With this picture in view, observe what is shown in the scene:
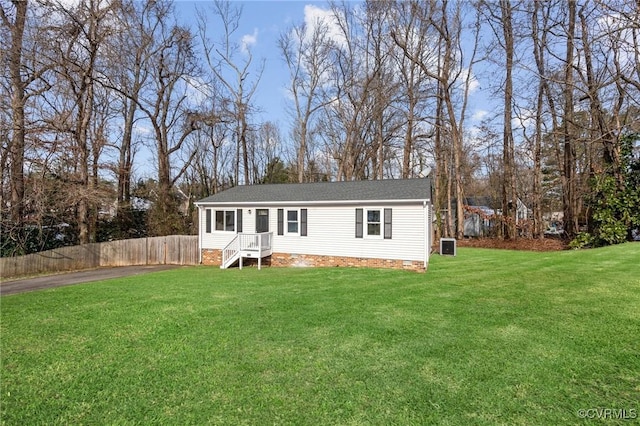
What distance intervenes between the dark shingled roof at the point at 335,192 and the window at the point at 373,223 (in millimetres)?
536

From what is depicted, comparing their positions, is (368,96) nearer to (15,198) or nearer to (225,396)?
(15,198)

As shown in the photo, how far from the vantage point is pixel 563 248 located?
55.1ft

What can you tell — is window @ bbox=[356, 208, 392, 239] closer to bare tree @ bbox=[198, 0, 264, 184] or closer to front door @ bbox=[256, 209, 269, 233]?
front door @ bbox=[256, 209, 269, 233]

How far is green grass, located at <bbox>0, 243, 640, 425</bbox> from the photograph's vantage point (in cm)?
312

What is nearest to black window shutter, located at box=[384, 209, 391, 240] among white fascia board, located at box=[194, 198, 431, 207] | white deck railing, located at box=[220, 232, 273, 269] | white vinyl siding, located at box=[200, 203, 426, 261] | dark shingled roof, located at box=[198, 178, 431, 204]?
white vinyl siding, located at box=[200, 203, 426, 261]

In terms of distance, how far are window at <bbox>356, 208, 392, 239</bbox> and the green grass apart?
4896 mm

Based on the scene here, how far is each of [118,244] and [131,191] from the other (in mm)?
7277

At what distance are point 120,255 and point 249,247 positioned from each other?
7.25 m

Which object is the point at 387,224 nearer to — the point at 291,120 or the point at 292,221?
the point at 292,221

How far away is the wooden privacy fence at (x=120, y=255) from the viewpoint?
14078 mm

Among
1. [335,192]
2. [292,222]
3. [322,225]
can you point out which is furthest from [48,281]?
[335,192]

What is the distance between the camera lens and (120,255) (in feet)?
54.3

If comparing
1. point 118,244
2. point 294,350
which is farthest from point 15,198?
point 294,350
